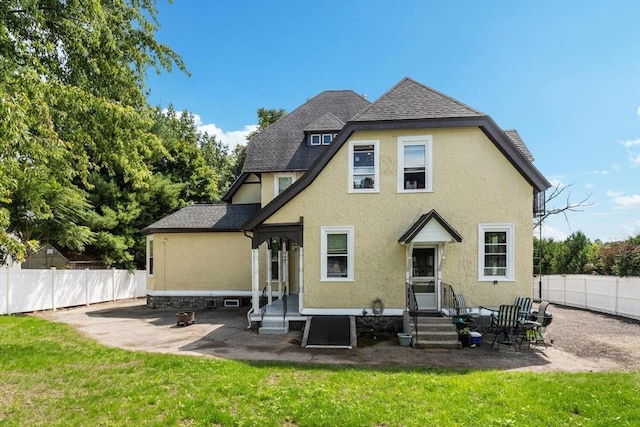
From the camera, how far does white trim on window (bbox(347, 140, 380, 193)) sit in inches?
440

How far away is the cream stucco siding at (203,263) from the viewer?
16391mm

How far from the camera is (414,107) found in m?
11.1

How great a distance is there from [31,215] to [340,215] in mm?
15376

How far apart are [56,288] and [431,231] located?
16.2m

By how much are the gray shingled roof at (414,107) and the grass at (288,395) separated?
23.5ft

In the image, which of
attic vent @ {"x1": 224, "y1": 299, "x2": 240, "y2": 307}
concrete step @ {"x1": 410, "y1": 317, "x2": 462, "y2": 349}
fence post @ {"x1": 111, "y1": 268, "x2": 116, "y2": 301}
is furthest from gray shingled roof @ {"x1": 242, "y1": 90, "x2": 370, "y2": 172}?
fence post @ {"x1": 111, "y1": 268, "x2": 116, "y2": 301}

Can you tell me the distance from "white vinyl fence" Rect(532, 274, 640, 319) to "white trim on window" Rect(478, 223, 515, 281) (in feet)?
21.7

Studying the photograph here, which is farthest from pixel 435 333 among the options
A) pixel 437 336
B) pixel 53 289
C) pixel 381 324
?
pixel 53 289

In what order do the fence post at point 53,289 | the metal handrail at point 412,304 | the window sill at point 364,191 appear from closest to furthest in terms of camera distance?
the metal handrail at point 412,304
the window sill at point 364,191
the fence post at point 53,289

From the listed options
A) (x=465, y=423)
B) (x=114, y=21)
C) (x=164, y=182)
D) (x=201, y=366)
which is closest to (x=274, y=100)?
(x=164, y=182)

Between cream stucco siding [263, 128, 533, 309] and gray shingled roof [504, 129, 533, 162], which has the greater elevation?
gray shingled roof [504, 129, 533, 162]

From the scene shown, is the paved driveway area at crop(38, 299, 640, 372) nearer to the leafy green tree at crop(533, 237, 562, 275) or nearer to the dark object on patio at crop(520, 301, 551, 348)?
the dark object on patio at crop(520, 301, 551, 348)

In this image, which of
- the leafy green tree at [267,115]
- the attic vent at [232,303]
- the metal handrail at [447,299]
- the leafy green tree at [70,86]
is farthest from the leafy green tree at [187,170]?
the metal handrail at [447,299]

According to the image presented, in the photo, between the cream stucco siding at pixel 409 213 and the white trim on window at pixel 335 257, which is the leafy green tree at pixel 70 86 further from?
the white trim on window at pixel 335 257
